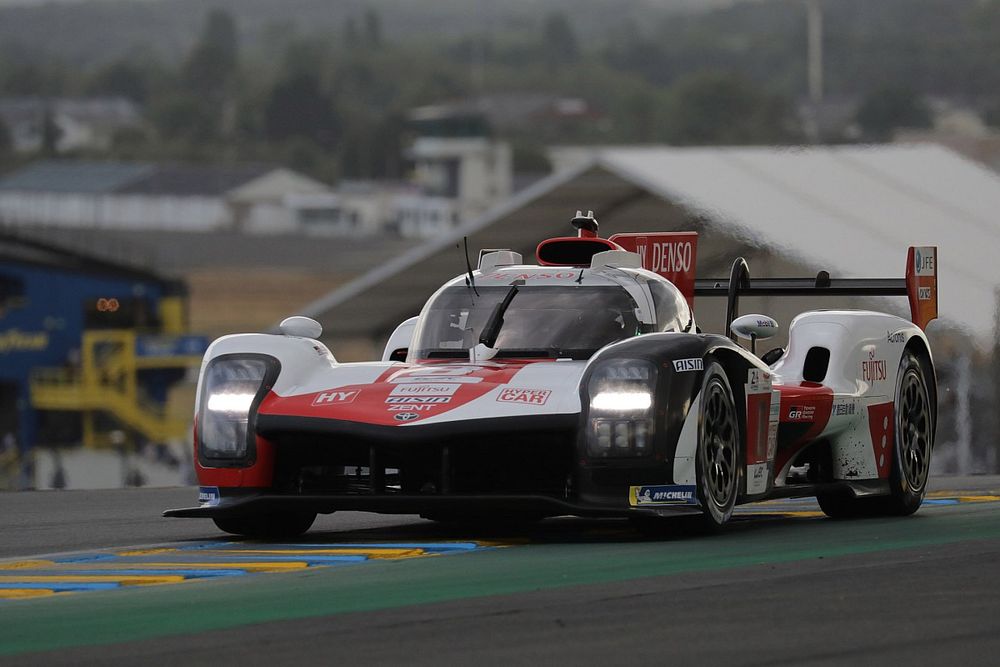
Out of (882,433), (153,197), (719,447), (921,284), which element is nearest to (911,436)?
(882,433)

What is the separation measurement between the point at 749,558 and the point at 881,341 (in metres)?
2.91

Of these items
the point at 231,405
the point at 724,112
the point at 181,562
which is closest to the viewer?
the point at 181,562

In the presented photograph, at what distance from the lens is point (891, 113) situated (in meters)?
172

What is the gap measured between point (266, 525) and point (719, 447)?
Answer: 1.96 m

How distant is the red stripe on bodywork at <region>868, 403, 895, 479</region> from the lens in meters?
10.1

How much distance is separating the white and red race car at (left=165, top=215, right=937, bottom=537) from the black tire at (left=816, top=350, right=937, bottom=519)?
2cm

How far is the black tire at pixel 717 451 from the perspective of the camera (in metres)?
8.40

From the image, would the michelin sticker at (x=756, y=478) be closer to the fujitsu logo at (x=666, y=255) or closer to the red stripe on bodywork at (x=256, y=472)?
the red stripe on bodywork at (x=256, y=472)

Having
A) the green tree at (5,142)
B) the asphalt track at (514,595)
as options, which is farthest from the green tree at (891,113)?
the asphalt track at (514,595)

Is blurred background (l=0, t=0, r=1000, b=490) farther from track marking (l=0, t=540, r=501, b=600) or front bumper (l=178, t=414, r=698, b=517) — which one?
track marking (l=0, t=540, r=501, b=600)

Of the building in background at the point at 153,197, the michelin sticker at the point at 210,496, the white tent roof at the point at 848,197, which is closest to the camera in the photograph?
the michelin sticker at the point at 210,496

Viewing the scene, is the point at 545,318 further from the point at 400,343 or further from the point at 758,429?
the point at 400,343

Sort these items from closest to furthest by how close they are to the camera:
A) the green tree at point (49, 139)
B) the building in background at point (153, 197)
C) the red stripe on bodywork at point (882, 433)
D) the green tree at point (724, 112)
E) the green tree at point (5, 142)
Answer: the red stripe on bodywork at point (882, 433) → the building in background at point (153, 197) → the green tree at point (724, 112) → the green tree at point (49, 139) → the green tree at point (5, 142)

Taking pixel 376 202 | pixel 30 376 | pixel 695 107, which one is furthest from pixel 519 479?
pixel 695 107
